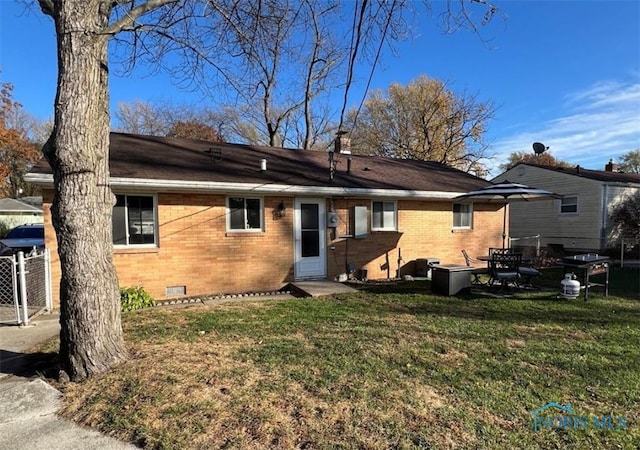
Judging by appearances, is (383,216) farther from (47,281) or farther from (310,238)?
(47,281)

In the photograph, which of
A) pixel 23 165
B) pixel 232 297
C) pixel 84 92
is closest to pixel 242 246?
pixel 232 297

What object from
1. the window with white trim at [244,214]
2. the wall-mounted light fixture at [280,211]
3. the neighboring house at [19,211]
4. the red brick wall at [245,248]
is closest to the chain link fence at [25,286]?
the red brick wall at [245,248]

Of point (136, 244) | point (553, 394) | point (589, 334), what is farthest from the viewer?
point (136, 244)

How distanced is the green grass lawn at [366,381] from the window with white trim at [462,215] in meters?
5.84

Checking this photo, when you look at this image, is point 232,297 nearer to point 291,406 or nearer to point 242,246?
point 242,246

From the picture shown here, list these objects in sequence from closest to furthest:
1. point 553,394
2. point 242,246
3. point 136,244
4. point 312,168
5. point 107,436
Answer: point 107,436 → point 553,394 → point 136,244 → point 242,246 → point 312,168

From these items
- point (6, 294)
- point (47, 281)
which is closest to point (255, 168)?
point (47, 281)

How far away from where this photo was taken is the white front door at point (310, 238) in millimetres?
9875

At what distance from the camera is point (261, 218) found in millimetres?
9438

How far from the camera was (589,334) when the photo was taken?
18.0 feet

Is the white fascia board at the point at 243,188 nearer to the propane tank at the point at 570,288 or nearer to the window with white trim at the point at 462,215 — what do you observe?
the window with white trim at the point at 462,215

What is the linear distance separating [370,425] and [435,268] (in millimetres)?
6006

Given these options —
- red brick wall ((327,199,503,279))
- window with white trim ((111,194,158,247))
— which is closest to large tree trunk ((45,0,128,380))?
window with white trim ((111,194,158,247))

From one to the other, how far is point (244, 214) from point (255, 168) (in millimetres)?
1573
